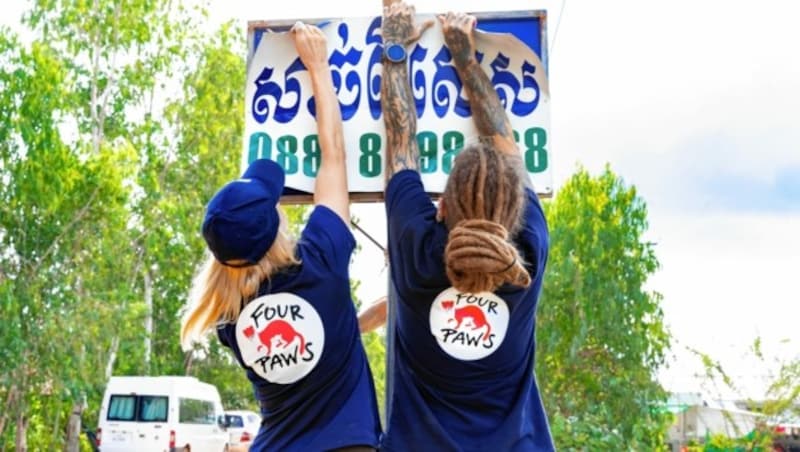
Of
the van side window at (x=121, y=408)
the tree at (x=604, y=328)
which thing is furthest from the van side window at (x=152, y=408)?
the tree at (x=604, y=328)

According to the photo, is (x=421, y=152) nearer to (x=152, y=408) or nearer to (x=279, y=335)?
(x=279, y=335)

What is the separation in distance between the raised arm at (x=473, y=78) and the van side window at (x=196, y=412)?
1747 cm

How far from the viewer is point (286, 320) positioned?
264 cm

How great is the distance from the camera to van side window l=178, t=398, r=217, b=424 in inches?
792

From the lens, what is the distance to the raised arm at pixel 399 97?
333 cm

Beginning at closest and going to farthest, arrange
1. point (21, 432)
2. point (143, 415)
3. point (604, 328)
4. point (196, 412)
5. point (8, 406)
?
1. point (604, 328)
2. point (8, 406)
3. point (21, 432)
4. point (143, 415)
5. point (196, 412)

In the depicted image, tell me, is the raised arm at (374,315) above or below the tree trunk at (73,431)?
above

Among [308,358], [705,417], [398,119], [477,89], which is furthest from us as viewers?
[705,417]

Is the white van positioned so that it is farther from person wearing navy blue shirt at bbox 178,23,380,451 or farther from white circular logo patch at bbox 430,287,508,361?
white circular logo patch at bbox 430,287,508,361

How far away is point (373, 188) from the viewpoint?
3576 millimetres

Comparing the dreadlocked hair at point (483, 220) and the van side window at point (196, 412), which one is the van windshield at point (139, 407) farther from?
the dreadlocked hair at point (483, 220)

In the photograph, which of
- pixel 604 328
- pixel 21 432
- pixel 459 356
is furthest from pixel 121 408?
pixel 459 356

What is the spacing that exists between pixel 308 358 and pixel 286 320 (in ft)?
0.40

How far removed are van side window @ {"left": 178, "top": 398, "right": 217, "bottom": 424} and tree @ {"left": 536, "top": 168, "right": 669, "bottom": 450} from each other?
864 cm
